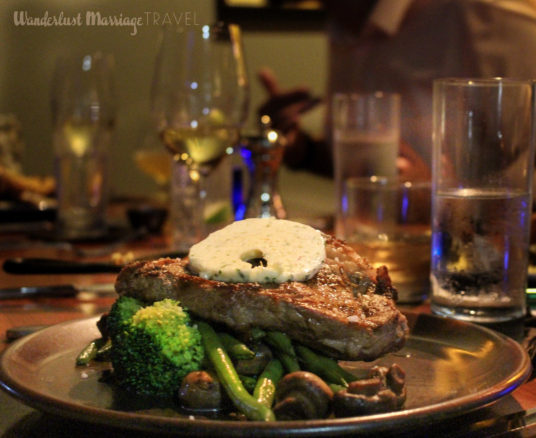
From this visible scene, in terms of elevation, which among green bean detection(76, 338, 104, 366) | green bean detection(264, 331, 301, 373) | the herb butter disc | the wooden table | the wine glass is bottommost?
the wooden table

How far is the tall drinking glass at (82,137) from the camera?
10.2 ft

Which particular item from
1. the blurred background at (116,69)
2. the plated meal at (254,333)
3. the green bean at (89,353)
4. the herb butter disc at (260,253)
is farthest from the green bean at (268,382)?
the blurred background at (116,69)

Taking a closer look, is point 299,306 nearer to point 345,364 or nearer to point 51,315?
point 345,364

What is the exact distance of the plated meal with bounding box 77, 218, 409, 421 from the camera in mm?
1056

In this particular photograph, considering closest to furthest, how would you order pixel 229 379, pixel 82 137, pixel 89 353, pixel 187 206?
pixel 229 379
pixel 89 353
pixel 187 206
pixel 82 137

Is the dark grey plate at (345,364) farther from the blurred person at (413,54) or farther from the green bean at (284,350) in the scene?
the blurred person at (413,54)

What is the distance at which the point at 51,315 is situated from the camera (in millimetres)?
1818

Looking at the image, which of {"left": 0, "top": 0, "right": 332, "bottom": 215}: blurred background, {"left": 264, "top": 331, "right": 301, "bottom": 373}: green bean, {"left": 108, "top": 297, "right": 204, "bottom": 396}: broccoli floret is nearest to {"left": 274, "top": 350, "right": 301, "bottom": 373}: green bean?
{"left": 264, "top": 331, "right": 301, "bottom": 373}: green bean


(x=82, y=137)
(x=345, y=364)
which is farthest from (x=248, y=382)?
(x=82, y=137)

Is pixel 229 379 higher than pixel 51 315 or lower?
higher

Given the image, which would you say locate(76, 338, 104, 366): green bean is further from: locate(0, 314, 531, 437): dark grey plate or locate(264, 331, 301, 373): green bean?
locate(264, 331, 301, 373): green bean

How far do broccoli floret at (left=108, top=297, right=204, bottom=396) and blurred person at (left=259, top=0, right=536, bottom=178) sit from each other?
2617 millimetres

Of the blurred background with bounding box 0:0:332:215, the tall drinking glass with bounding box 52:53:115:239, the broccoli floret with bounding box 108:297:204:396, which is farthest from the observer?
the blurred background with bounding box 0:0:332:215

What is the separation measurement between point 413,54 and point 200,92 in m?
2.15
